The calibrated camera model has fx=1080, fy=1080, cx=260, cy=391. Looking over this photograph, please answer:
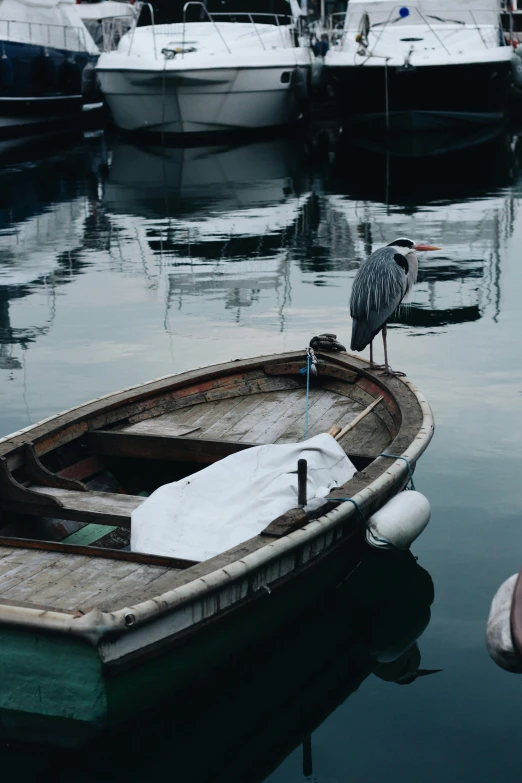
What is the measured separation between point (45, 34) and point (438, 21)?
12.8 meters

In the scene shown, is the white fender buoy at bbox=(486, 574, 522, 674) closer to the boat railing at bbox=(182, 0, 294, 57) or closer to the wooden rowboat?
the wooden rowboat

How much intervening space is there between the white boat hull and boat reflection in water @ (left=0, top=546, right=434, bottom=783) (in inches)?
896

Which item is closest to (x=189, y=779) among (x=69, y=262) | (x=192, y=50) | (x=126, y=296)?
(x=126, y=296)

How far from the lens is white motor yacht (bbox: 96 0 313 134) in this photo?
27.3 meters

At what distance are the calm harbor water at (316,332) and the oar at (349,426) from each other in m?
0.63

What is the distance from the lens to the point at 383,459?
20.6 feet

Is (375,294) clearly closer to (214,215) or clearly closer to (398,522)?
(398,522)

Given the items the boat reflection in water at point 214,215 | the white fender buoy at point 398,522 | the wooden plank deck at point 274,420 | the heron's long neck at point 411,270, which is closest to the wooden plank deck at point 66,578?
the white fender buoy at point 398,522

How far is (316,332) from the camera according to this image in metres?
11.2

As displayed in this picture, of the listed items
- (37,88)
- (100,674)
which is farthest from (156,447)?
(37,88)

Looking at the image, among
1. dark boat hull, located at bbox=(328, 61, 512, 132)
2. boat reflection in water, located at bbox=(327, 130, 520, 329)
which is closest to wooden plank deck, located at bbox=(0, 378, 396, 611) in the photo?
boat reflection in water, located at bbox=(327, 130, 520, 329)

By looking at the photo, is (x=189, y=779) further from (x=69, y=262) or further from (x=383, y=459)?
(x=69, y=262)

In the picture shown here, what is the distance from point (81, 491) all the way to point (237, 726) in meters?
1.82

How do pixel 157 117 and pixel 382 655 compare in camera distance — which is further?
pixel 157 117
